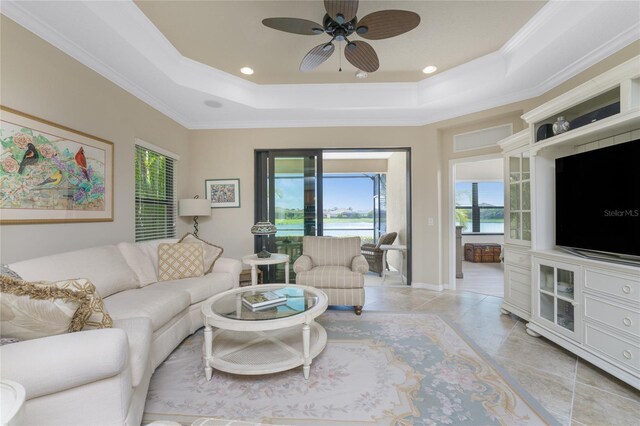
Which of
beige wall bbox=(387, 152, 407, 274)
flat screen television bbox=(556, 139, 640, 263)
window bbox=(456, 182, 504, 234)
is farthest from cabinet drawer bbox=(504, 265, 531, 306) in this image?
window bbox=(456, 182, 504, 234)

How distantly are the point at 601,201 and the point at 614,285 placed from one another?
2.31ft

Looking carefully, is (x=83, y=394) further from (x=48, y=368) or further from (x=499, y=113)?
(x=499, y=113)

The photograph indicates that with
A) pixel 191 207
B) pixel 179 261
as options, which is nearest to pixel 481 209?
pixel 191 207

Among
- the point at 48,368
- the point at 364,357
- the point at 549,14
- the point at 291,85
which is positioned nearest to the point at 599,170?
the point at 549,14

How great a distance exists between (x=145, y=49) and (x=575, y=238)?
4.43 meters

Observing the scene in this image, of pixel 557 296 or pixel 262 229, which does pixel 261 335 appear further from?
pixel 557 296

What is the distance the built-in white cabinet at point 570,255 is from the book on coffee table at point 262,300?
2450 millimetres

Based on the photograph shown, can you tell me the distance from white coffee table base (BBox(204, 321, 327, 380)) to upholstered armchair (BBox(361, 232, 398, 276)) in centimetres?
309

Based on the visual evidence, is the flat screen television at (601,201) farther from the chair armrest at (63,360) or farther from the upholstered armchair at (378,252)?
the chair armrest at (63,360)

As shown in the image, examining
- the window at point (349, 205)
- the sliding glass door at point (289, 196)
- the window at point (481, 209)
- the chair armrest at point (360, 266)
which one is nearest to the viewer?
the chair armrest at point (360, 266)

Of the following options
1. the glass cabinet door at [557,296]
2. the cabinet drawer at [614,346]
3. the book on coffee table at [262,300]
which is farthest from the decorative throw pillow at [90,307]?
the glass cabinet door at [557,296]

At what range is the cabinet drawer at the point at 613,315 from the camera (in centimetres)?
176

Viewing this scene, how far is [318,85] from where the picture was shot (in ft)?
12.4

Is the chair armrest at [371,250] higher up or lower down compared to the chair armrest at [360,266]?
lower down
